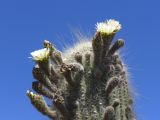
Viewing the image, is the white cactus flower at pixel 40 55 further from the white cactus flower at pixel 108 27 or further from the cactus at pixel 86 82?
the white cactus flower at pixel 108 27

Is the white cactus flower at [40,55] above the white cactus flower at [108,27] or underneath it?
underneath

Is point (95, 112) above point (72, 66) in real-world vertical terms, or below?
below

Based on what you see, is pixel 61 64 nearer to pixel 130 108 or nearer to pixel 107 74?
pixel 107 74

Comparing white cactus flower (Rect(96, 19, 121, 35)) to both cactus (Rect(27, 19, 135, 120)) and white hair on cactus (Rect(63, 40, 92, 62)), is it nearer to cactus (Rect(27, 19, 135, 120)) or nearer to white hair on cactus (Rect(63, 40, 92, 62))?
cactus (Rect(27, 19, 135, 120))

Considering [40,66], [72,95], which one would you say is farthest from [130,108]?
[40,66]

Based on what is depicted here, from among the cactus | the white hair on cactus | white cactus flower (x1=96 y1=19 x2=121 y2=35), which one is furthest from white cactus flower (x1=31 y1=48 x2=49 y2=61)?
white cactus flower (x1=96 y1=19 x2=121 y2=35)

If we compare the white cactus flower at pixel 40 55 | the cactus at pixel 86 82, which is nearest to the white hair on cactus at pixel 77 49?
the cactus at pixel 86 82

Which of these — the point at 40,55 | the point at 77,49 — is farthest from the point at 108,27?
the point at 40,55
